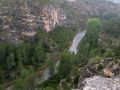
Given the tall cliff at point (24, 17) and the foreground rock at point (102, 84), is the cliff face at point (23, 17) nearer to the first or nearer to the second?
the tall cliff at point (24, 17)

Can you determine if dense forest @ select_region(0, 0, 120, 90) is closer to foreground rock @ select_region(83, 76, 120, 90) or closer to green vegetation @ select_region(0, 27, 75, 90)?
green vegetation @ select_region(0, 27, 75, 90)

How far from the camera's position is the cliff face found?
127m

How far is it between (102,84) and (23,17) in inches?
3406

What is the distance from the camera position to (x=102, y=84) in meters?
52.1

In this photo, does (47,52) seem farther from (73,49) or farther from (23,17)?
(23,17)

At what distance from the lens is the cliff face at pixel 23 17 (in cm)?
12706

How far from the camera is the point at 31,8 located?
466 ft

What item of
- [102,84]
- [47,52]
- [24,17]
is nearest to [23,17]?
[24,17]

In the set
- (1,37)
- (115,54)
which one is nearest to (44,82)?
(115,54)

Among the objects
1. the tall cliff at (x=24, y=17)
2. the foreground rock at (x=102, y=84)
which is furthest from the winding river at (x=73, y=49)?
the foreground rock at (x=102, y=84)

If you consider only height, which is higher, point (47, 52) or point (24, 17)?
point (24, 17)

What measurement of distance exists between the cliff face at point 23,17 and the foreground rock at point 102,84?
242ft

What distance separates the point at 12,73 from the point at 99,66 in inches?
1520

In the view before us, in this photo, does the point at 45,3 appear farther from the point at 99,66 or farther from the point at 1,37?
the point at 99,66
